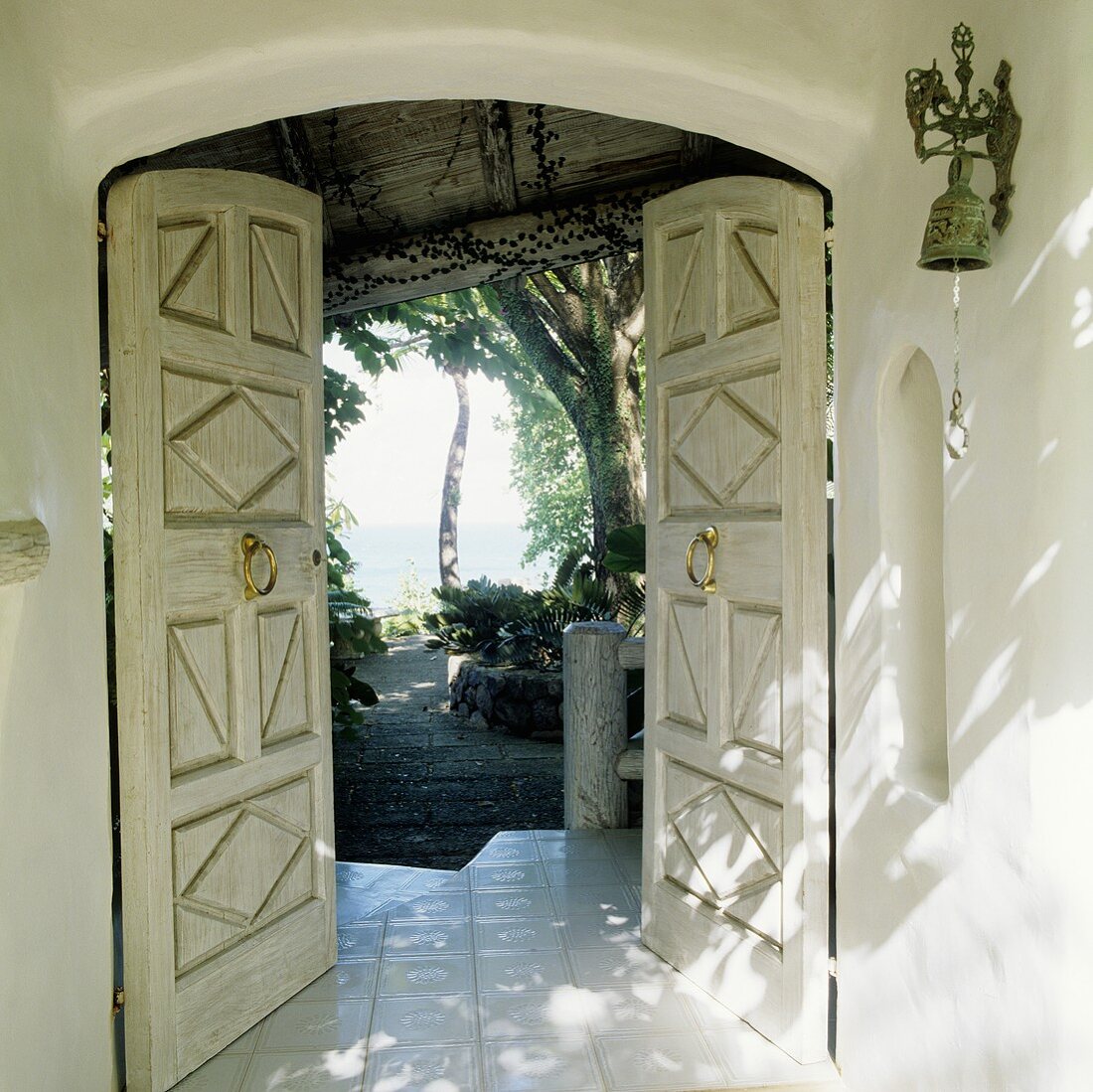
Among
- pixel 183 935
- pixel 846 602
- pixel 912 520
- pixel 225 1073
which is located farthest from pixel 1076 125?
pixel 225 1073

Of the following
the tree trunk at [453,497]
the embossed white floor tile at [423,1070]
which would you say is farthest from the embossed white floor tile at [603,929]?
the tree trunk at [453,497]

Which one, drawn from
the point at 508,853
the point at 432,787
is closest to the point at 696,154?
the point at 508,853

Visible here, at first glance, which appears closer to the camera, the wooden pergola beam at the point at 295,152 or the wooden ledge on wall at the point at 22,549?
the wooden ledge on wall at the point at 22,549

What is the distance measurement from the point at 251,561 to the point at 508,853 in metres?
2.26

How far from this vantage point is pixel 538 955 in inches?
148

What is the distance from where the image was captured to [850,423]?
287 cm

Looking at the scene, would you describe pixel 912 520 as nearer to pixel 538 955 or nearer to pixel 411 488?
pixel 538 955

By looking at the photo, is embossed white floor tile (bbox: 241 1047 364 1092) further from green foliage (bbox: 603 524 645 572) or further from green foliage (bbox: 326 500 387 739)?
green foliage (bbox: 603 524 645 572)

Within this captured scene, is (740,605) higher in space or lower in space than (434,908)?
higher

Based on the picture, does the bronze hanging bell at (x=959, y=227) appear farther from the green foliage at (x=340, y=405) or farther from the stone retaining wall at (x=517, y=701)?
the stone retaining wall at (x=517, y=701)

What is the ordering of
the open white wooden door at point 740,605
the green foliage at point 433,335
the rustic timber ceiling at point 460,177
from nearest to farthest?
the open white wooden door at point 740,605 → the rustic timber ceiling at point 460,177 → the green foliage at point 433,335

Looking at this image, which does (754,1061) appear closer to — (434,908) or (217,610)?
(434,908)

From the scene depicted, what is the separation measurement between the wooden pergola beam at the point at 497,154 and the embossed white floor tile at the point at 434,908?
117 inches

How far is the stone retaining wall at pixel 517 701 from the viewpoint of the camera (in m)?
8.59
